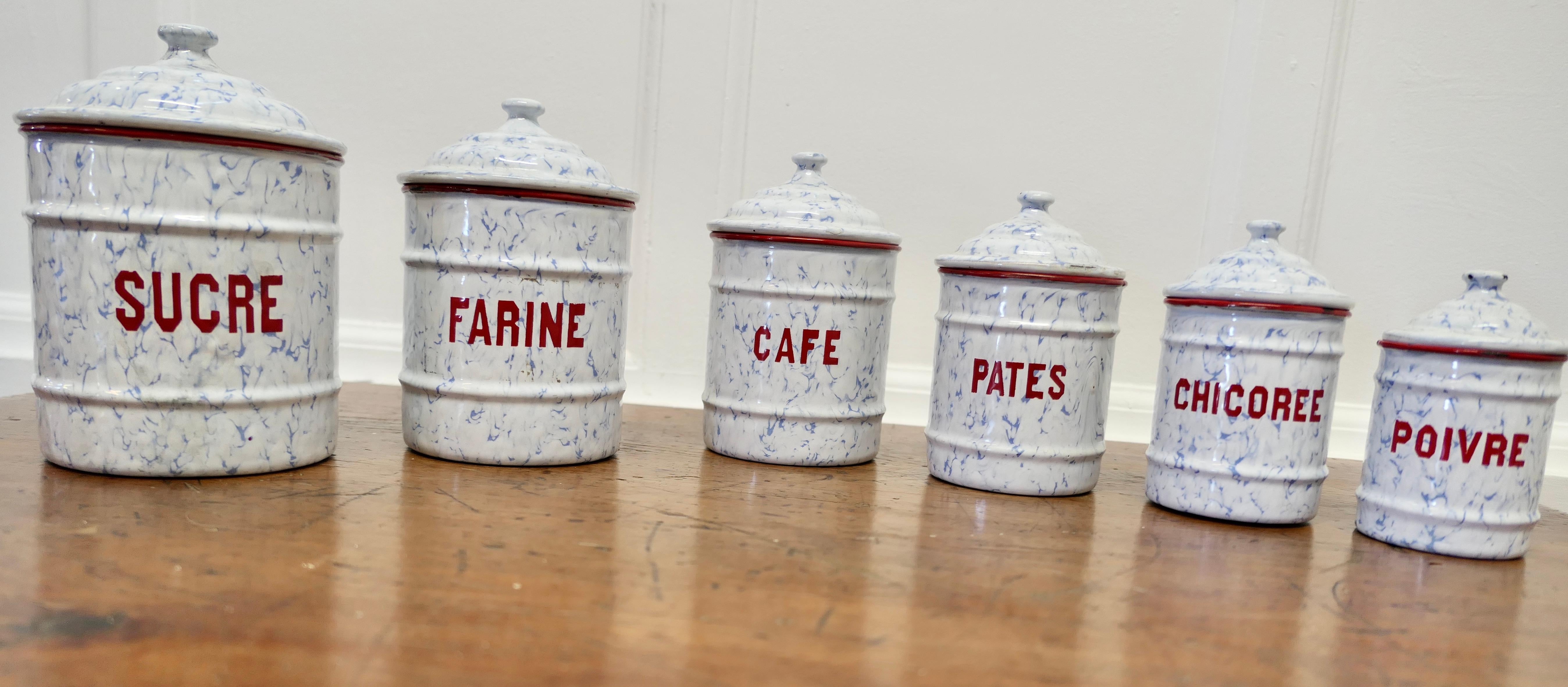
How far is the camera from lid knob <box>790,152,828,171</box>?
1.10 metres

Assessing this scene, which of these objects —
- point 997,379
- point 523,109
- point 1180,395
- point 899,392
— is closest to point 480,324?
point 523,109

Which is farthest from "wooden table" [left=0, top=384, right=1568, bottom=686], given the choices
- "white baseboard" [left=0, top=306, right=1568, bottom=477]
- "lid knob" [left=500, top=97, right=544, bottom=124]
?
"white baseboard" [left=0, top=306, right=1568, bottom=477]

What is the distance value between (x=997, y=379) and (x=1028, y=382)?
3cm

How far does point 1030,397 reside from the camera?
0.98m

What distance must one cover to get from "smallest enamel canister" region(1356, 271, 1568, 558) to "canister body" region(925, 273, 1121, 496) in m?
0.27

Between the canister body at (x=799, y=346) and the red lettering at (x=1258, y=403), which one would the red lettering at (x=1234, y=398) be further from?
the canister body at (x=799, y=346)

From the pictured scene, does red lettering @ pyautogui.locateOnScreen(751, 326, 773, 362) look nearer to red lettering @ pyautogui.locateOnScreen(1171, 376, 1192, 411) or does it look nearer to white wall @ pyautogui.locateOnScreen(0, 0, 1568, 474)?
red lettering @ pyautogui.locateOnScreen(1171, 376, 1192, 411)

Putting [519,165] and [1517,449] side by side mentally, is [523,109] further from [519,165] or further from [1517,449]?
[1517,449]

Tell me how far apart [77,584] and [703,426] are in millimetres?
751

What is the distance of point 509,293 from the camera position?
3.08 ft

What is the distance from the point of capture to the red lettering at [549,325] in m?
0.95

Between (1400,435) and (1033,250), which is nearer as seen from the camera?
(1400,435)

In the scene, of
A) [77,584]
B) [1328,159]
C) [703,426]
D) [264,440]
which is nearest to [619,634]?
[77,584]

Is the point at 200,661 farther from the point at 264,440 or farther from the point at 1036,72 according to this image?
the point at 1036,72
